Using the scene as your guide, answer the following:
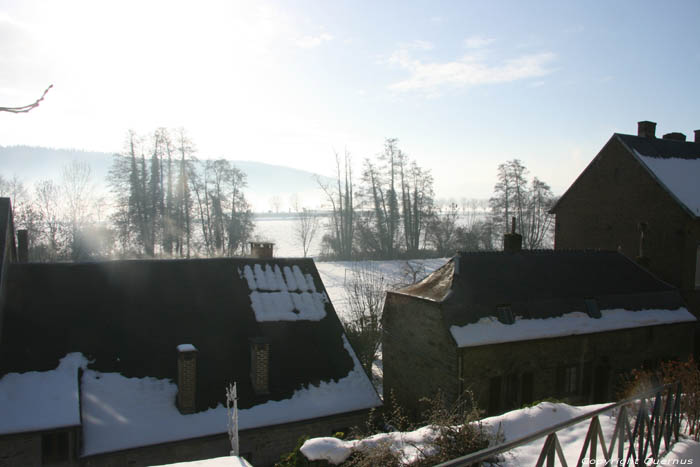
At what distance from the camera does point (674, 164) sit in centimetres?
2448

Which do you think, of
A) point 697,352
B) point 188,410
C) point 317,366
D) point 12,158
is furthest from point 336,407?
point 12,158

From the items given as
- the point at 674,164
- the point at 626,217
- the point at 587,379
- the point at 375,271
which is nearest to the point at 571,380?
the point at 587,379

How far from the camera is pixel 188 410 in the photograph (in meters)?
12.7

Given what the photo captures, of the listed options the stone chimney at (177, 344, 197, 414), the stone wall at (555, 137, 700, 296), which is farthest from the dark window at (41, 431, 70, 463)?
the stone wall at (555, 137, 700, 296)

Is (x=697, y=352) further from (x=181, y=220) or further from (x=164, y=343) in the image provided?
(x=181, y=220)

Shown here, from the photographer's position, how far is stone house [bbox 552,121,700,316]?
21.7 m

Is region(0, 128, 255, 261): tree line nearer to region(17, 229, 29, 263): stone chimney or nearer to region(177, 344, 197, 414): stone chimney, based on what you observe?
region(17, 229, 29, 263): stone chimney

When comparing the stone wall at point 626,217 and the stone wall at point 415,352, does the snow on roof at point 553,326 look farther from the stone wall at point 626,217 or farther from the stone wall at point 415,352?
the stone wall at point 626,217

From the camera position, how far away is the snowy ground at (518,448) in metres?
7.19

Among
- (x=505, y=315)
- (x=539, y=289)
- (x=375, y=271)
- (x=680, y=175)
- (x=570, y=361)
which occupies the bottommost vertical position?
(x=570, y=361)

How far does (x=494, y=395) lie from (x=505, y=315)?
8.93ft

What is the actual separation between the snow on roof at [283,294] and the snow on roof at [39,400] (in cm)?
559

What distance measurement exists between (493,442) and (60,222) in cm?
4122

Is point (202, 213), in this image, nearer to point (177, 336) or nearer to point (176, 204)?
point (176, 204)
